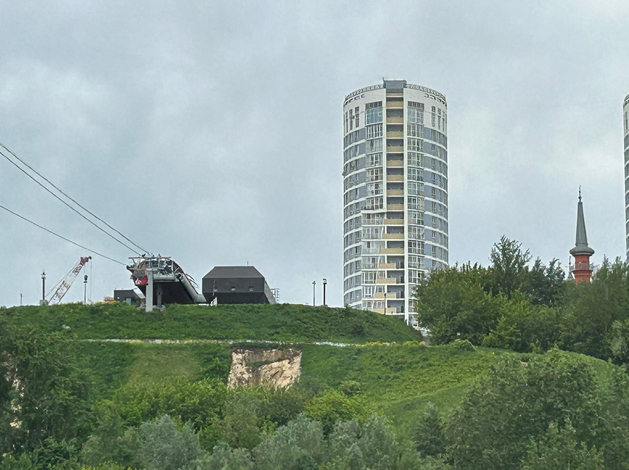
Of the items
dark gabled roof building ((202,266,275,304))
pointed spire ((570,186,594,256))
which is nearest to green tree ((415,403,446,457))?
dark gabled roof building ((202,266,275,304))

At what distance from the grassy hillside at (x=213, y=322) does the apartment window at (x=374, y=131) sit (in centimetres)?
6832

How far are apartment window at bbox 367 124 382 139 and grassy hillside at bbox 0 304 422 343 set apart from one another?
68.3 m

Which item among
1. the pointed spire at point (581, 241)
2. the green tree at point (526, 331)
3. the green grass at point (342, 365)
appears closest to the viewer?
the green grass at point (342, 365)

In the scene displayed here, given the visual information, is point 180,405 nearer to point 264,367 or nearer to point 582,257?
point 264,367

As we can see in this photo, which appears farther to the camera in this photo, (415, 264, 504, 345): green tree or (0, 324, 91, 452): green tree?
(415, 264, 504, 345): green tree

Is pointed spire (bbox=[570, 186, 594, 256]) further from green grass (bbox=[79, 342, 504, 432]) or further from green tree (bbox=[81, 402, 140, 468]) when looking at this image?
green tree (bbox=[81, 402, 140, 468])

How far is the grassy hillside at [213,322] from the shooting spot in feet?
336

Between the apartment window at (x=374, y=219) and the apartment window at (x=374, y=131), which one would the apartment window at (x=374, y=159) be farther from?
the apartment window at (x=374, y=219)

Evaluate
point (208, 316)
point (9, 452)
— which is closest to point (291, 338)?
point (208, 316)

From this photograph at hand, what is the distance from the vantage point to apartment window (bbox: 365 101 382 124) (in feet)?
582

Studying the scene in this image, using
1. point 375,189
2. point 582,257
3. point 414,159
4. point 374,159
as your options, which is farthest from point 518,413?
point 374,159

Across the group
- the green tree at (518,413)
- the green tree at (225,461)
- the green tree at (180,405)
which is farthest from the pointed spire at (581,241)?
the green tree at (225,461)

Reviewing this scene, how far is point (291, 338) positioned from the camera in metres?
102

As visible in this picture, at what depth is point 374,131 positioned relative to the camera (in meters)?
177
